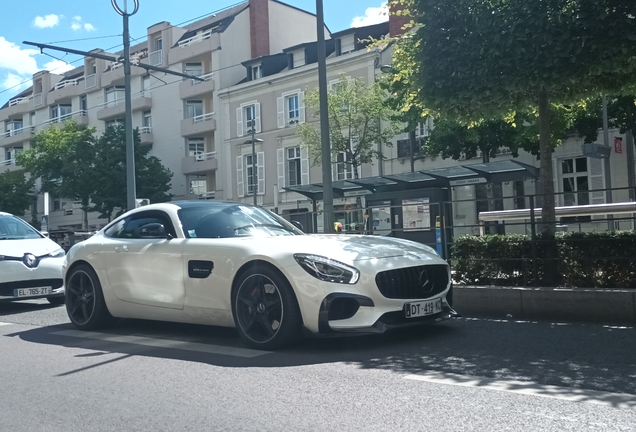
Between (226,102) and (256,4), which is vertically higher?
(256,4)

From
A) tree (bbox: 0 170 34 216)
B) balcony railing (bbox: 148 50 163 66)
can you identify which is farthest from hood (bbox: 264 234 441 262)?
tree (bbox: 0 170 34 216)

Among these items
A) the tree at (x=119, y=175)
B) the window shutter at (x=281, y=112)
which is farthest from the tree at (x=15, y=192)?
the window shutter at (x=281, y=112)

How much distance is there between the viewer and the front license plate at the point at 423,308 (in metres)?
6.48

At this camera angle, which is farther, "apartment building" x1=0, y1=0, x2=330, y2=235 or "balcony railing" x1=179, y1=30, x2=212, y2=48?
"balcony railing" x1=179, y1=30, x2=212, y2=48

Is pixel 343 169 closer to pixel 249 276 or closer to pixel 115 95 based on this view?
pixel 115 95

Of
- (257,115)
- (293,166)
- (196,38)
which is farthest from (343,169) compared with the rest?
(196,38)

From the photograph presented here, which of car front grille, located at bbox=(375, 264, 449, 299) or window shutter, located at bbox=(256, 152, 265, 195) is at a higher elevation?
window shutter, located at bbox=(256, 152, 265, 195)

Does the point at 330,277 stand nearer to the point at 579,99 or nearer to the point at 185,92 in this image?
the point at 579,99

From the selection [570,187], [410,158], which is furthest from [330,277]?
[410,158]

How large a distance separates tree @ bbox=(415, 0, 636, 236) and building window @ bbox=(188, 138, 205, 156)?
39363mm

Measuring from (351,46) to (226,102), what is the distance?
9.76 m

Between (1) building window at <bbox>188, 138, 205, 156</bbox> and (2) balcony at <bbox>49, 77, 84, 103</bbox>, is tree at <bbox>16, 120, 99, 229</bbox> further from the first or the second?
(2) balcony at <bbox>49, 77, 84, 103</bbox>

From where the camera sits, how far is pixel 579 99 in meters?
10.6

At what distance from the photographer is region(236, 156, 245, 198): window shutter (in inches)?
1736
